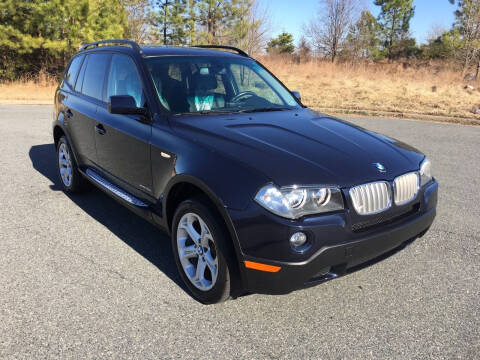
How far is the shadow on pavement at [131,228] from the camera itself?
3.66 m

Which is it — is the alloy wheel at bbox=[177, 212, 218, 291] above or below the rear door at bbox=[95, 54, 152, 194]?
below

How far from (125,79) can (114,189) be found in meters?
1.07

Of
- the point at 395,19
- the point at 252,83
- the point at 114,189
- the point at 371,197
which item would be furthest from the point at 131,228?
the point at 395,19

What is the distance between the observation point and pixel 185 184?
3.05 metres

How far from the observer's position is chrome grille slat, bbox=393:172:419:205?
2859 millimetres

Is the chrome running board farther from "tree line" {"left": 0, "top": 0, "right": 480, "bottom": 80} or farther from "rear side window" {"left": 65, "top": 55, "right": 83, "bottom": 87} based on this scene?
"tree line" {"left": 0, "top": 0, "right": 480, "bottom": 80}

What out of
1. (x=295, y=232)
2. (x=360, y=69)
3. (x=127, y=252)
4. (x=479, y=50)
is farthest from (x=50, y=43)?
(x=479, y=50)

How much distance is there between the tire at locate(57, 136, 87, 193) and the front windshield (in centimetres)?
199

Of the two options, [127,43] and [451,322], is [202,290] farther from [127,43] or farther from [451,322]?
[127,43]

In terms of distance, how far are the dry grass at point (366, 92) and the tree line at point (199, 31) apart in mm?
2484

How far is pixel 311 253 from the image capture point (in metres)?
2.46

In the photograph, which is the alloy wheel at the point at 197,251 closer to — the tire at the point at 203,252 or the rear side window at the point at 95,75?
the tire at the point at 203,252

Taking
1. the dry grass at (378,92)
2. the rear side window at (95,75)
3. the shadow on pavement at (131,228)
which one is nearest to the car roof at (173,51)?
the rear side window at (95,75)

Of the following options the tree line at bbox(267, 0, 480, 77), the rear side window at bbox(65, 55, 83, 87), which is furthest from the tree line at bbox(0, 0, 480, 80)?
the rear side window at bbox(65, 55, 83, 87)
